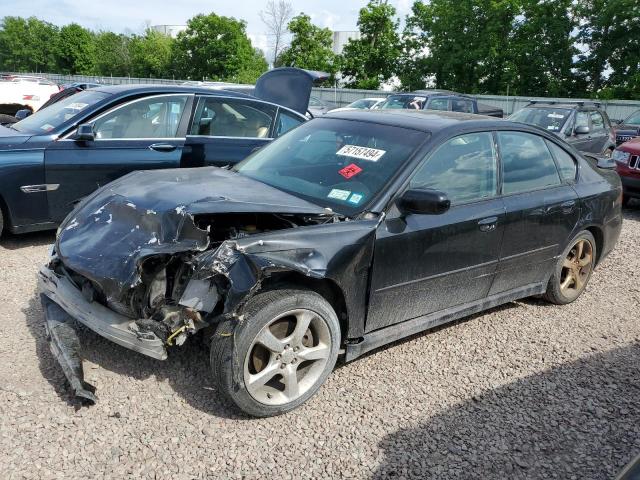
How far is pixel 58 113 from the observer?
5.89 meters

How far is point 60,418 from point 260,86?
6428 millimetres

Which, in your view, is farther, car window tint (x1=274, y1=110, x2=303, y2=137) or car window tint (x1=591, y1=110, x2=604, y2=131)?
car window tint (x1=591, y1=110, x2=604, y2=131)

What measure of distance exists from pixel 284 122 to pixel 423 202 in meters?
4.07

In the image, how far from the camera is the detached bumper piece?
2.88 meters

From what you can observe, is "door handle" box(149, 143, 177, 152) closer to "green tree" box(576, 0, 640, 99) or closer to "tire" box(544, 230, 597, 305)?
"tire" box(544, 230, 597, 305)

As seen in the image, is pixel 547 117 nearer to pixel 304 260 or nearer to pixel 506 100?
pixel 304 260

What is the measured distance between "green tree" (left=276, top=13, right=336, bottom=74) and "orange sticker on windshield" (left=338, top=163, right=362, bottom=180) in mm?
35605

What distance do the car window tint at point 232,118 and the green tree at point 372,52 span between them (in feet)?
107

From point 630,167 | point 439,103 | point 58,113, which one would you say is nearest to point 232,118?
point 58,113

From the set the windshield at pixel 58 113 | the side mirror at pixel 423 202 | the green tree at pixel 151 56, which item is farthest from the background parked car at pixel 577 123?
the green tree at pixel 151 56

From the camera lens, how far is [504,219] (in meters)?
3.90

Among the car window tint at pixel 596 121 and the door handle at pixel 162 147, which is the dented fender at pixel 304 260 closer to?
the door handle at pixel 162 147

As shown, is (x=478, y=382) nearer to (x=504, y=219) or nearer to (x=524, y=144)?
(x=504, y=219)

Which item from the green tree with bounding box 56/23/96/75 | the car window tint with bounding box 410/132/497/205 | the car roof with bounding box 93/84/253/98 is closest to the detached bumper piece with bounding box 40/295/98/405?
the car window tint with bounding box 410/132/497/205
